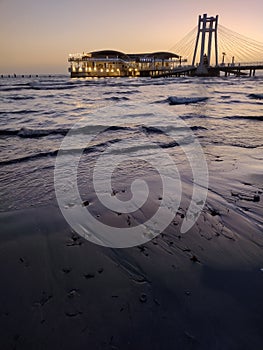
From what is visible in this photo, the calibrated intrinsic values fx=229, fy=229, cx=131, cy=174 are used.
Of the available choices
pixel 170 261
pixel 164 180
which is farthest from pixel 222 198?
pixel 170 261

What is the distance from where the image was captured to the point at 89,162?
4.95m

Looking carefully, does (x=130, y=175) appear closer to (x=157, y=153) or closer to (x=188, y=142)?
(x=157, y=153)

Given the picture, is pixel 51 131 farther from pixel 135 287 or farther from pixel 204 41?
pixel 204 41

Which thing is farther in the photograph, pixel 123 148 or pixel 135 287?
pixel 123 148

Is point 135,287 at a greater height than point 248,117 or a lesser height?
lesser

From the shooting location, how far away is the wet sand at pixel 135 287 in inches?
56.3

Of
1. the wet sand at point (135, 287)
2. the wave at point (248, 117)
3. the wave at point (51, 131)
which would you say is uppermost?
the wave at point (248, 117)

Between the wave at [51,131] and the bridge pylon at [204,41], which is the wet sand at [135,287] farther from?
the bridge pylon at [204,41]

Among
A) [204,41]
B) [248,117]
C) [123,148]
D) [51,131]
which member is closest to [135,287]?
[123,148]

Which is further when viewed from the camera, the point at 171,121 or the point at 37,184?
the point at 171,121

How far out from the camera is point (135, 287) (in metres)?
1.78

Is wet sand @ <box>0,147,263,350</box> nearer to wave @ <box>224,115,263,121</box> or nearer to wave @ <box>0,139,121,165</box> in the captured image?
wave @ <box>0,139,121,165</box>

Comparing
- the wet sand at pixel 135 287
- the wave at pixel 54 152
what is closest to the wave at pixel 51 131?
the wave at pixel 54 152

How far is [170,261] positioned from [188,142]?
192 inches
